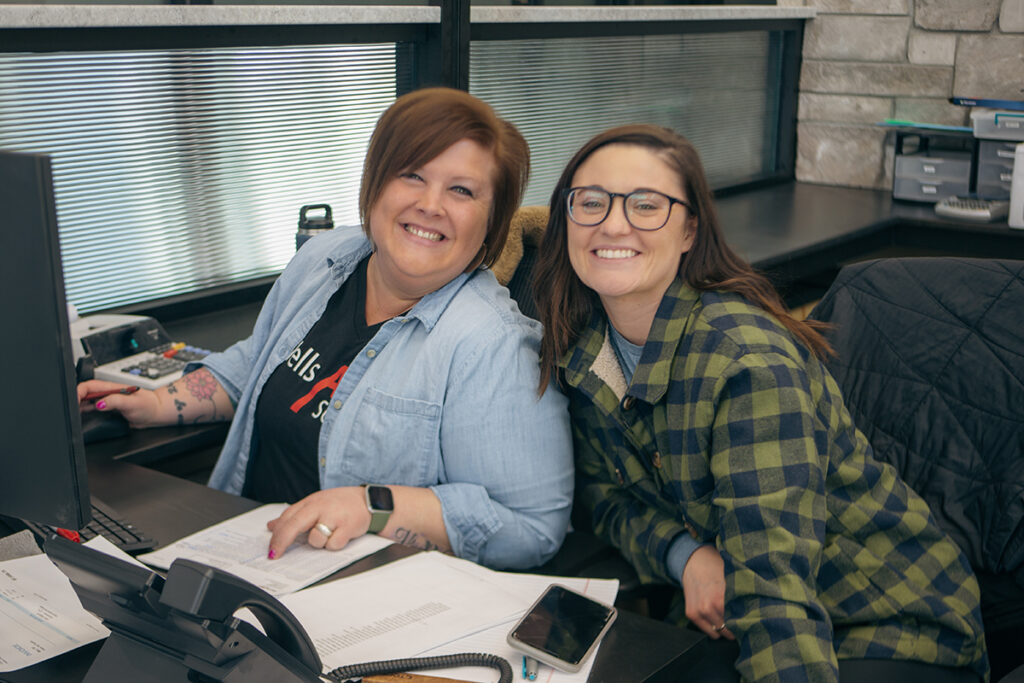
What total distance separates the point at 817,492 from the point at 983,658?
1.23 feet

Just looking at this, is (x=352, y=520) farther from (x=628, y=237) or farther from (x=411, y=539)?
(x=628, y=237)

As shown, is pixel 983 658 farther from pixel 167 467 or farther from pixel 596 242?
pixel 167 467

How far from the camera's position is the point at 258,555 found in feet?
3.99

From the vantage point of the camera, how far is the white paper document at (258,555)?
116cm

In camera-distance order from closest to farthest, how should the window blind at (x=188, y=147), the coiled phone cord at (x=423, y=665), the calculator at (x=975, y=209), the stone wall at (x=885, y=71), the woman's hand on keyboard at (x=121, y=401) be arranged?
1. the coiled phone cord at (x=423, y=665)
2. the woman's hand on keyboard at (x=121, y=401)
3. the window blind at (x=188, y=147)
4. the calculator at (x=975, y=209)
5. the stone wall at (x=885, y=71)

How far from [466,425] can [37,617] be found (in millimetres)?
592

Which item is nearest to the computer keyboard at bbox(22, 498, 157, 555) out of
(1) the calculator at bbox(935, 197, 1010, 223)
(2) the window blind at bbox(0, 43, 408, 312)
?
(2) the window blind at bbox(0, 43, 408, 312)

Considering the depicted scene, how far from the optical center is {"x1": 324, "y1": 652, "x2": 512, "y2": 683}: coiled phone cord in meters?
0.95

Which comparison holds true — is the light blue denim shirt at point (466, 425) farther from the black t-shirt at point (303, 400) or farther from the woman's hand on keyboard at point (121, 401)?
the woman's hand on keyboard at point (121, 401)

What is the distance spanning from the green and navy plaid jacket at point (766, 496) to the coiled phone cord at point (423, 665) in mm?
371

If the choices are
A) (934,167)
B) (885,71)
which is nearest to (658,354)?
(934,167)

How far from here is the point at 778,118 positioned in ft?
12.5

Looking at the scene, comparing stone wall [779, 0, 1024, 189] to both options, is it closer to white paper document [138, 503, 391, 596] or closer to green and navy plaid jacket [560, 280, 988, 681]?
green and navy plaid jacket [560, 280, 988, 681]

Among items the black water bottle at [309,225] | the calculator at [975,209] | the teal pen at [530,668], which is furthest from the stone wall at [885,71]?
the teal pen at [530,668]
